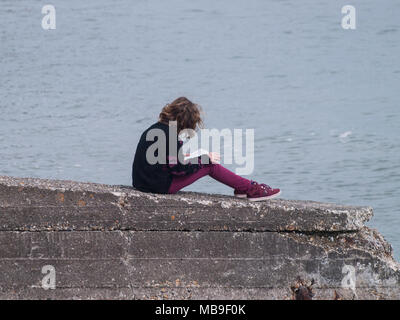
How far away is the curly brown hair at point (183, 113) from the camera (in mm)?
5305

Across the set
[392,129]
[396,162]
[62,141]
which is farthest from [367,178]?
[62,141]

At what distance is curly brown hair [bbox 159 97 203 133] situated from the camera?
17.4 ft

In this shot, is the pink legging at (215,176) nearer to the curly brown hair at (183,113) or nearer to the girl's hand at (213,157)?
the girl's hand at (213,157)

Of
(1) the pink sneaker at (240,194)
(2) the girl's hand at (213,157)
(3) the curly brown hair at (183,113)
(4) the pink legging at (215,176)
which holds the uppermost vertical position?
(3) the curly brown hair at (183,113)

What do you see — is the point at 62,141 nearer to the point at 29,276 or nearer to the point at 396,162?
the point at 396,162

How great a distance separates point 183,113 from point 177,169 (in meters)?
0.38

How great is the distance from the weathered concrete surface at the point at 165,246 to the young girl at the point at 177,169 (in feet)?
0.48

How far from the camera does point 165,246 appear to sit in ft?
16.4

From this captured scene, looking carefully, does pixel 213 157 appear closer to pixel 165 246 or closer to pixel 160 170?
pixel 160 170

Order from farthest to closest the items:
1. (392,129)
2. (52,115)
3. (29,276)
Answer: (392,129)
(52,115)
(29,276)

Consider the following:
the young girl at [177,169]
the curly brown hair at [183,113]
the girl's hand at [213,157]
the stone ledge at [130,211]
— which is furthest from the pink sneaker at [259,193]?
the curly brown hair at [183,113]

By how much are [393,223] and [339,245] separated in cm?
1045

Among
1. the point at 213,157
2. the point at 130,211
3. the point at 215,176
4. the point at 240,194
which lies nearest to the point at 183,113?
the point at 213,157

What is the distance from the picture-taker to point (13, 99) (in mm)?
23469
